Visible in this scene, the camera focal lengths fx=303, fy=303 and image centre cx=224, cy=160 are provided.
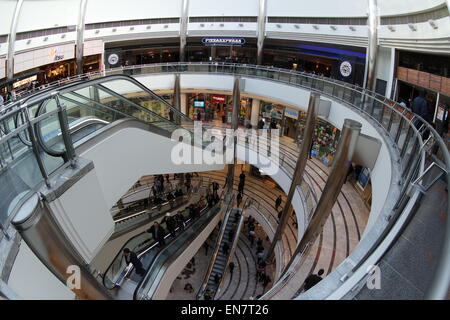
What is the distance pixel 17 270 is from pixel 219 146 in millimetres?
9785

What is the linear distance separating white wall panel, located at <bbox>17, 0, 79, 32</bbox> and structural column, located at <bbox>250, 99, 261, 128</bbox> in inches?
423

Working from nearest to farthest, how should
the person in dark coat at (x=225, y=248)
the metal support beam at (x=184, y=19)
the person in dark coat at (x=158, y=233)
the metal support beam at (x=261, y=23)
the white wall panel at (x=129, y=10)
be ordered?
1. the person in dark coat at (x=158, y=233)
2. the person in dark coat at (x=225, y=248)
3. the white wall panel at (x=129, y=10)
4. the metal support beam at (x=261, y=23)
5. the metal support beam at (x=184, y=19)

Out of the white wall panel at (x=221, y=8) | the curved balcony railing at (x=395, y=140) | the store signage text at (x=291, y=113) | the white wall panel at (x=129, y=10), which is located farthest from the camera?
the white wall panel at (x=221, y=8)

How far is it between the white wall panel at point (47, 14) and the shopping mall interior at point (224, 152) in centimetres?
8

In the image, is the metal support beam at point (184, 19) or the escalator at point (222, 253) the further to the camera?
the metal support beam at point (184, 19)

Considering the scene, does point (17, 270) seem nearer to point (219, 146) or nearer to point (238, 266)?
point (219, 146)

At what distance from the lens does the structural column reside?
61.1ft

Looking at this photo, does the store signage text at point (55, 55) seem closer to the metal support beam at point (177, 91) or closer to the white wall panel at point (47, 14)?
the white wall panel at point (47, 14)

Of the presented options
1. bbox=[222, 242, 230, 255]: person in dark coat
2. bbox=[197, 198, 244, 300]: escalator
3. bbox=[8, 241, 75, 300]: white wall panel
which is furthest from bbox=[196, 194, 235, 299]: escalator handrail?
bbox=[8, 241, 75, 300]: white wall panel

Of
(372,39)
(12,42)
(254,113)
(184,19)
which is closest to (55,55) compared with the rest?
(12,42)

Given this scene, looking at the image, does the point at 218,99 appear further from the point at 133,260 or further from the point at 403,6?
the point at 133,260

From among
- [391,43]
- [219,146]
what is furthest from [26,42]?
[391,43]

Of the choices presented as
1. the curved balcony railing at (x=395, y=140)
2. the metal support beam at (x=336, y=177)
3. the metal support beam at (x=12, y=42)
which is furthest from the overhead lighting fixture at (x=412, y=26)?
the metal support beam at (x=12, y=42)

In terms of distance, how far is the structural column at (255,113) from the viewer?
61.1ft
